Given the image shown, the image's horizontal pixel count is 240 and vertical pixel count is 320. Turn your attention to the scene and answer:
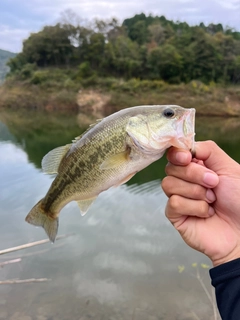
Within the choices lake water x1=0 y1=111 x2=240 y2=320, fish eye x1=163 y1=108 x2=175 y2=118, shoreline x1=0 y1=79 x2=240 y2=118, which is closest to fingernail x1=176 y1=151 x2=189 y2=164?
fish eye x1=163 y1=108 x2=175 y2=118

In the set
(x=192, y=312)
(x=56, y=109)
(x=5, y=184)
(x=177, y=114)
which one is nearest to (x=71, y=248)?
(x=192, y=312)

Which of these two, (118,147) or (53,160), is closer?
(118,147)

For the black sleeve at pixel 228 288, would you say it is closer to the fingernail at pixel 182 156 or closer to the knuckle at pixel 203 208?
the knuckle at pixel 203 208

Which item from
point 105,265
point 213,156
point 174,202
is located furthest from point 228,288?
point 105,265

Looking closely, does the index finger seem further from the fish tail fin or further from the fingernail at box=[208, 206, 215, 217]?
the fish tail fin

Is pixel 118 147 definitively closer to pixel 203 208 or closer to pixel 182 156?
pixel 182 156

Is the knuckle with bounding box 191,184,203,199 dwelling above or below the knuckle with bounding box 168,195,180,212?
above
